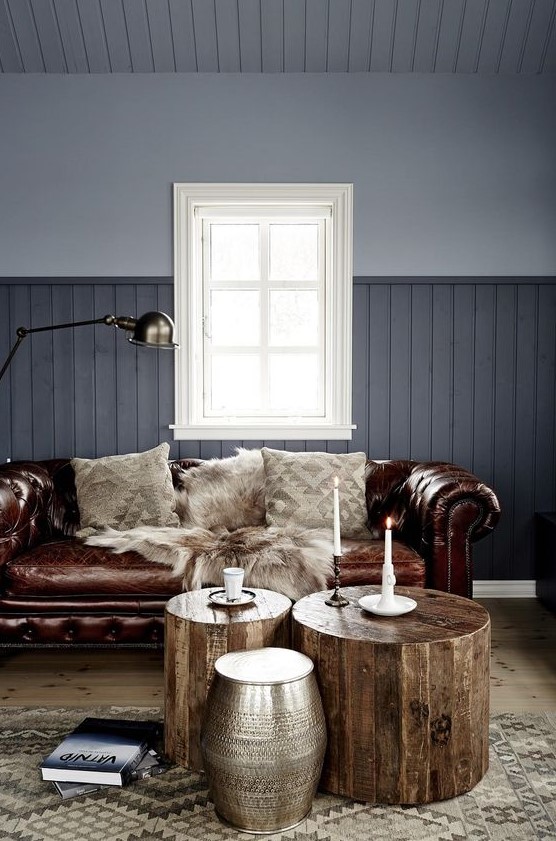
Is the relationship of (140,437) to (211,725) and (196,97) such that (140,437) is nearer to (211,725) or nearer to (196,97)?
(196,97)

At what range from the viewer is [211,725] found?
6.06 ft

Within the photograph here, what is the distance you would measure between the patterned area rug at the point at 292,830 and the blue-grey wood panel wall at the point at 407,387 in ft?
6.52

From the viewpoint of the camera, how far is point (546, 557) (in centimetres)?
380

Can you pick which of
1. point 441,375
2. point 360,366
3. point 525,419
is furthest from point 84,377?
point 525,419

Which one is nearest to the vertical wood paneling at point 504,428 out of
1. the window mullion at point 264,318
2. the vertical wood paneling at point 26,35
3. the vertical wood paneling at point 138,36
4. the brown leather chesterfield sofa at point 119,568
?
the brown leather chesterfield sofa at point 119,568

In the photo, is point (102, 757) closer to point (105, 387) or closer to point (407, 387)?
point (105, 387)

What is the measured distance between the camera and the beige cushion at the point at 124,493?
133 inches

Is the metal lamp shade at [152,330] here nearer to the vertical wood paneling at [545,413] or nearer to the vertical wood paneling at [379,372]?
the vertical wood paneling at [379,372]

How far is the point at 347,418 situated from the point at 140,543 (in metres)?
1.49

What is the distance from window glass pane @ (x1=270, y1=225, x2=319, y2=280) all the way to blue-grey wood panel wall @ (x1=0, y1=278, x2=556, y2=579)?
1.28ft

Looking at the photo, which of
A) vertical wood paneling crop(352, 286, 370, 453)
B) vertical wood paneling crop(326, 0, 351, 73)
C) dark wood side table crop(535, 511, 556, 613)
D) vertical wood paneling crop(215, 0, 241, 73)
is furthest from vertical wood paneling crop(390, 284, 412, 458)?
vertical wood paneling crop(215, 0, 241, 73)

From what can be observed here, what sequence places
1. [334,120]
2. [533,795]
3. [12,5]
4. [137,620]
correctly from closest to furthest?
[533,795] → [137,620] → [12,5] → [334,120]

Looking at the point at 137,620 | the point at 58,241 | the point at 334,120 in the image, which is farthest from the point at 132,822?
the point at 334,120

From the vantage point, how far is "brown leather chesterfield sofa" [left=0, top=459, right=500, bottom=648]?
286 centimetres
